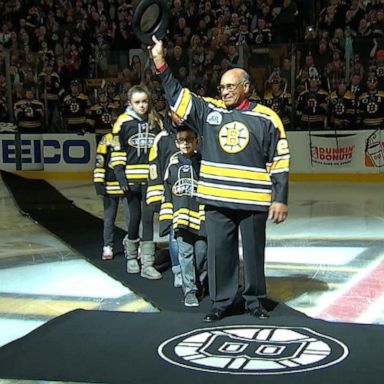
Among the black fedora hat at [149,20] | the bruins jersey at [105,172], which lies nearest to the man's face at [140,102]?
the bruins jersey at [105,172]

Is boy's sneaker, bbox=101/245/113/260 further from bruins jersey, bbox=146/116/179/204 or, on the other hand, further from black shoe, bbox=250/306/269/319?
black shoe, bbox=250/306/269/319

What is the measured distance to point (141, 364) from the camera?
3.62 metres

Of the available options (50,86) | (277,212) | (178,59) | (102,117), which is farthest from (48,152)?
(277,212)

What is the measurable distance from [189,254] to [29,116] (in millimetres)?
8995

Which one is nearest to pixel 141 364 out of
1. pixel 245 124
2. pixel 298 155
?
pixel 245 124

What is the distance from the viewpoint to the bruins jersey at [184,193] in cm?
484

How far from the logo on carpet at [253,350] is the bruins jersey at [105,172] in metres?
2.19

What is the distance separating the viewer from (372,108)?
11.8 meters

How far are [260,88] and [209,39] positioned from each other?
1930 mm

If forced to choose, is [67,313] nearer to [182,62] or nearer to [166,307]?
[166,307]

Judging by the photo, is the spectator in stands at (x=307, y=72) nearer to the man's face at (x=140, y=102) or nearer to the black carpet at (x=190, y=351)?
the man's face at (x=140, y=102)

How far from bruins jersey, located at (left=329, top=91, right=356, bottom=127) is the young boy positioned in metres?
7.52

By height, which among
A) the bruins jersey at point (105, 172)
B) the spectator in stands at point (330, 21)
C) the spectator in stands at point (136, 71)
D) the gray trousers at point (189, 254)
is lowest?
the gray trousers at point (189, 254)

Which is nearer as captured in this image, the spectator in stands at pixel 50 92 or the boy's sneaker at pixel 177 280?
the boy's sneaker at pixel 177 280
